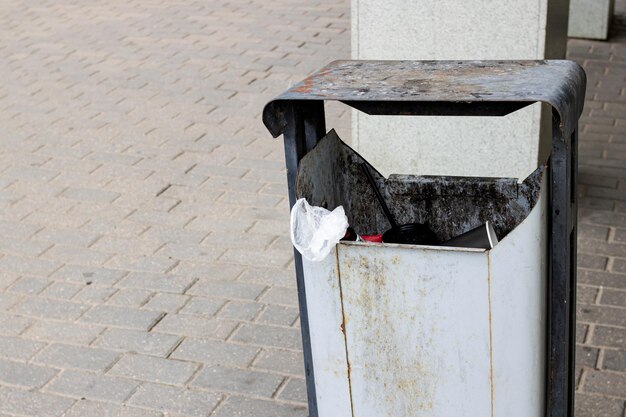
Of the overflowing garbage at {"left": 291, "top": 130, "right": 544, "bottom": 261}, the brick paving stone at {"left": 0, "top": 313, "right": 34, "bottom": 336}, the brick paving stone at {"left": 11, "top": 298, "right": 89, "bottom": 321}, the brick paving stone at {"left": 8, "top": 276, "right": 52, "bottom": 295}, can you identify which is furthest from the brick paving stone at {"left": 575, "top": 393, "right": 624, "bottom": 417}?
the brick paving stone at {"left": 8, "top": 276, "right": 52, "bottom": 295}

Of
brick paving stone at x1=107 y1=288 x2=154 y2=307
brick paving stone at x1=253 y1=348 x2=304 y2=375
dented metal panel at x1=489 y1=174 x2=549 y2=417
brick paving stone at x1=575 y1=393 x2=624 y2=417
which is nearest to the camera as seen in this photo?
dented metal panel at x1=489 y1=174 x2=549 y2=417

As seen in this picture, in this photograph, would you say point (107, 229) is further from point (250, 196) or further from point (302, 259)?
point (302, 259)

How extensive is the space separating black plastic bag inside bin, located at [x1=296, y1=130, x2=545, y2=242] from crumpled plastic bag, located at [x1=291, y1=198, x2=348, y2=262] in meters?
0.17

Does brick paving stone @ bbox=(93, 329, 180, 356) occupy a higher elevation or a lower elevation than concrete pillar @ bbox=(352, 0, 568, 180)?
lower

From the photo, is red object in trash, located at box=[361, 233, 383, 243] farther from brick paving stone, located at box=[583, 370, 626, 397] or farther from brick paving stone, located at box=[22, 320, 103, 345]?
brick paving stone, located at box=[22, 320, 103, 345]

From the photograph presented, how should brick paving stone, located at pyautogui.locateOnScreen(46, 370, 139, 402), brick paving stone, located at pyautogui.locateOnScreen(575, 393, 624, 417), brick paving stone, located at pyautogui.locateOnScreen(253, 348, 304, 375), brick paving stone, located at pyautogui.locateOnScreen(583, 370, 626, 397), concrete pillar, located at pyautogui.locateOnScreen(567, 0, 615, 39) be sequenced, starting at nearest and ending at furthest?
brick paving stone, located at pyautogui.locateOnScreen(575, 393, 624, 417)
brick paving stone, located at pyautogui.locateOnScreen(583, 370, 626, 397)
brick paving stone, located at pyautogui.locateOnScreen(46, 370, 139, 402)
brick paving stone, located at pyautogui.locateOnScreen(253, 348, 304, 375)
concrete pillar, located at pyautogui.locateOnScreen(567, 0, 615, 39)

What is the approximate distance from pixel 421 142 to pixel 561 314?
2290 millimetres

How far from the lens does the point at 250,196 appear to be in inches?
199

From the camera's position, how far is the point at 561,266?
234cm

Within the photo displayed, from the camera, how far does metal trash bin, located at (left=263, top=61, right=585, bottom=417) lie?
7.43 feet

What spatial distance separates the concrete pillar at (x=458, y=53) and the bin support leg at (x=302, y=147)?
6.30ft

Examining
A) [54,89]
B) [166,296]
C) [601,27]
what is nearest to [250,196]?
[166,296]

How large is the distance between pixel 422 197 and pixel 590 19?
5.65 meters

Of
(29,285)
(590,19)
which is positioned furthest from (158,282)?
(590,19)
